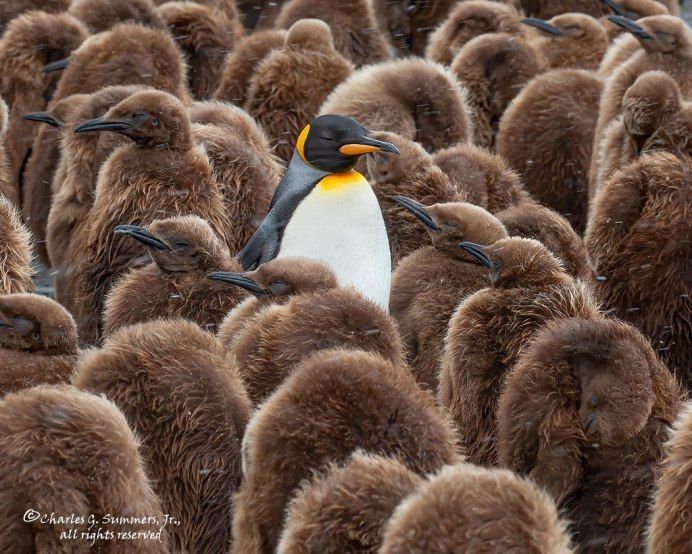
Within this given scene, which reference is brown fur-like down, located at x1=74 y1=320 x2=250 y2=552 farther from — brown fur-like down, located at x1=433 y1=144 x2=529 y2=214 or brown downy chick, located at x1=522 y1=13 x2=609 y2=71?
brown downy chick, located at x1=522 y1=13 x2=609 y2=71

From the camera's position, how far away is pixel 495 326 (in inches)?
186

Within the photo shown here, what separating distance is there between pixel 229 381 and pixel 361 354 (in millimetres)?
552

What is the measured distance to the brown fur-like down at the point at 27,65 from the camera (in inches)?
335

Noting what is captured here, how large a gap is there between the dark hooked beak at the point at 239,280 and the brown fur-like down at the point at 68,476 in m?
1.31

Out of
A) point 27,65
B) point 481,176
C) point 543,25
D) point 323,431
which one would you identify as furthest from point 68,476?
point 543,25

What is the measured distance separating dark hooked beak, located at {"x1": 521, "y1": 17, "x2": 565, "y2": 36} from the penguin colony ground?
1.30ft

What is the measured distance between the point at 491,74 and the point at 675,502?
5284 mm

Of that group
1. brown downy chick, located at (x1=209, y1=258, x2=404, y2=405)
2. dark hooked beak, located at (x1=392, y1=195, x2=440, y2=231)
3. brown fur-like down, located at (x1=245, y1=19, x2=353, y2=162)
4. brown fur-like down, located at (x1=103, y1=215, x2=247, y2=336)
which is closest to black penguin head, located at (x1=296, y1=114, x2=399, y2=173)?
dark hooked beak, located at (x1=392, y1=195, x2=440, y2=231)

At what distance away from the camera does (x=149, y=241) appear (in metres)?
5.14

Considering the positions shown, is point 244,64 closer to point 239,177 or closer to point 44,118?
point 44,118

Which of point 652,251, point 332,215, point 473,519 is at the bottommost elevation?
point 332,215

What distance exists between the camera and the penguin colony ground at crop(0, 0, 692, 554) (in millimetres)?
3414

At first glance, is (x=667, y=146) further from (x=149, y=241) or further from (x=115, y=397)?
(x=115, y=397)

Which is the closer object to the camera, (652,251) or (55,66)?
(652,251)
